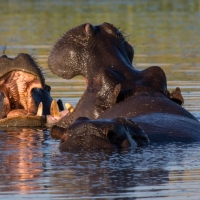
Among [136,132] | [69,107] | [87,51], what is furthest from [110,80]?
[136,132]

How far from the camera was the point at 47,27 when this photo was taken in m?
23.3

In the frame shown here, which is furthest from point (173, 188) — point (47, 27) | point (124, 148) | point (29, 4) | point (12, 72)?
point (29, 4)

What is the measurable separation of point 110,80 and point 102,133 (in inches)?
56.9

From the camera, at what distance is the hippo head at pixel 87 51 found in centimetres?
775

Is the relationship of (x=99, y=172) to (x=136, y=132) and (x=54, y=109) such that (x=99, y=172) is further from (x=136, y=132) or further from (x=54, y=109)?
(x=54, y=109)

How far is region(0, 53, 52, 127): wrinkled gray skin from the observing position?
8.74m

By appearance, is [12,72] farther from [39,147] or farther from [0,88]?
[39,147]

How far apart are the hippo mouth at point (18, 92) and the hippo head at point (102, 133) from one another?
8.08 ft

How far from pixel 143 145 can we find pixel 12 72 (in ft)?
8.47

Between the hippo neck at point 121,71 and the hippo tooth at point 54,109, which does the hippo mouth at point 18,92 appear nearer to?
the hippo tooth at point 54,109

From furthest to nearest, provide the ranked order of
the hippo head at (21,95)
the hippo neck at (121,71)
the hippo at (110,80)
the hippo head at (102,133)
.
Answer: the hippo head at (21,95)
the hippo neck at (121,71)
the hippo at (110,80)
the hippo head at (102,133)

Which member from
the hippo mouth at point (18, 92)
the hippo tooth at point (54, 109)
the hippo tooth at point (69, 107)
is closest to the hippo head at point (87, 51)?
the hippo tooth at point (69, 107)

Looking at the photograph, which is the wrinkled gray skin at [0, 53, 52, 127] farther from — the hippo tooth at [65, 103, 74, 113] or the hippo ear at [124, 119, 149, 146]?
the hippo ear at [124, 119, 149, 146]

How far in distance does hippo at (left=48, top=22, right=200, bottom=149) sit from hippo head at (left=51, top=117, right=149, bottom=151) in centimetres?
78
